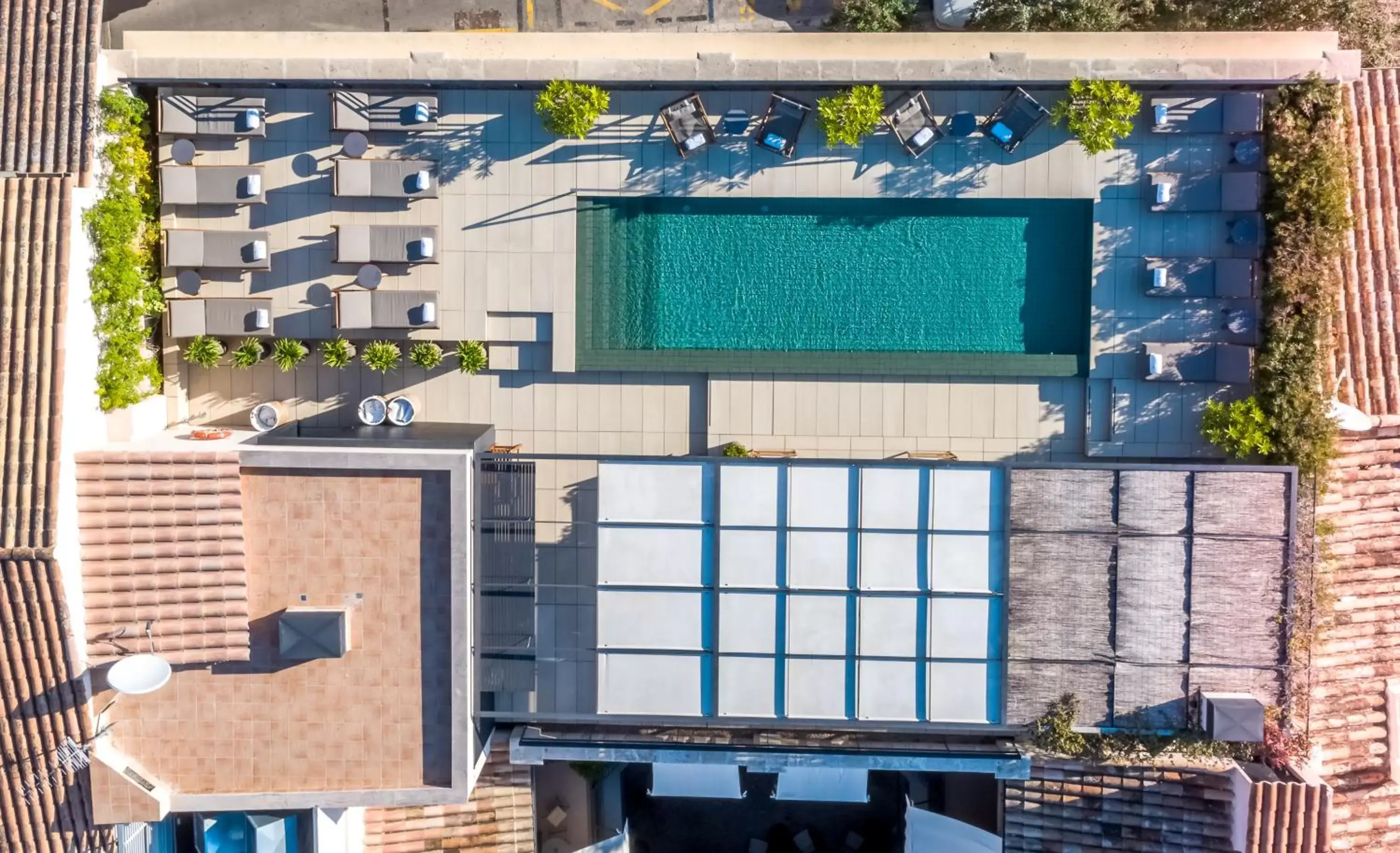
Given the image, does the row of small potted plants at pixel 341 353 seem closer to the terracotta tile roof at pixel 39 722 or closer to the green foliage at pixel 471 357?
the green foliage at pixel 471 357

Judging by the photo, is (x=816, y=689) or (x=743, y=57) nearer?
(x=816, y=689)

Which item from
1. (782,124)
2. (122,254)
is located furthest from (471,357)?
(782,124)

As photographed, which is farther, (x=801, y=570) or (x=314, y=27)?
(x=314, y=27)

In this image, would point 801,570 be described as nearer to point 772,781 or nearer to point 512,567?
point 512,567

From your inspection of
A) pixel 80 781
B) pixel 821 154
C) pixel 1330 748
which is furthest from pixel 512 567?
pixel 1330 748

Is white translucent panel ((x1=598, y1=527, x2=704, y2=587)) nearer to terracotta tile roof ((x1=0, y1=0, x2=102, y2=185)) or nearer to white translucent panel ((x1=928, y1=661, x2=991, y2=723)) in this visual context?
white translucent panel ((x1=928, y1=661, x2=991, y2=723))

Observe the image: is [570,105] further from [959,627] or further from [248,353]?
[959,627]
